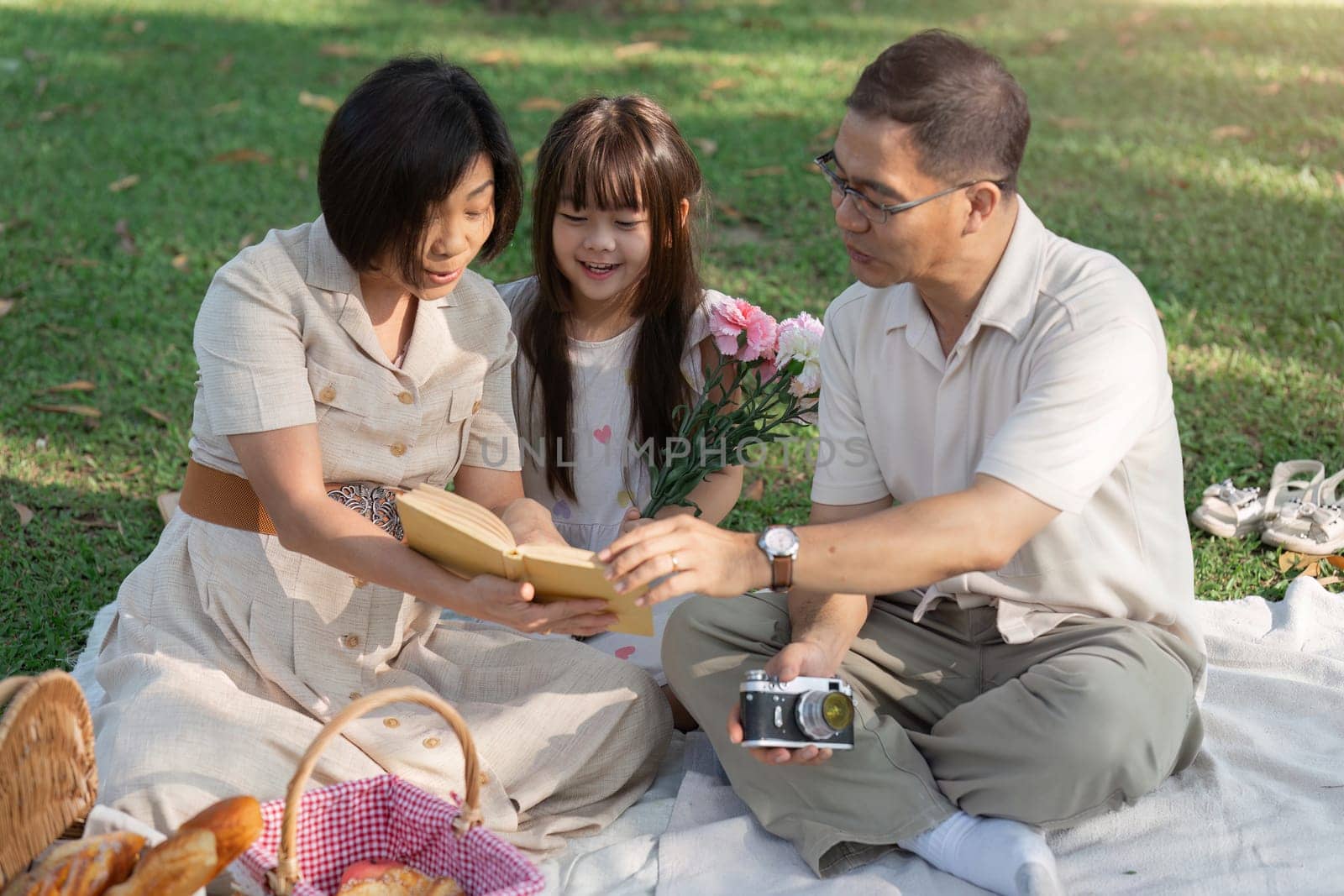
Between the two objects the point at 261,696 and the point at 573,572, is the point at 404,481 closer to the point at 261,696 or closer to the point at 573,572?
the point at 261,696

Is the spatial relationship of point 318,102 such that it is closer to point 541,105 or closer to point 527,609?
point 541,105

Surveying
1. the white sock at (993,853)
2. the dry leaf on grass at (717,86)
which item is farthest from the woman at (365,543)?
the dry leaf on grass at (717,86)

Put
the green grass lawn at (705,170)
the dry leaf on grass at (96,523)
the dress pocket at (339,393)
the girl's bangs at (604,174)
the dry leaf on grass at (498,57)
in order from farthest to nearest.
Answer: the dry leaf on grass at (498,57) → the green grass lawn at (705,170) → the dry leaf on grass at (96,523) → the girl's bangs at (604,174) → the dress pocket at (339,393)

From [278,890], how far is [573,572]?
0.83m

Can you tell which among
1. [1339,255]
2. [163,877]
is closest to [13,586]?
[163,877]

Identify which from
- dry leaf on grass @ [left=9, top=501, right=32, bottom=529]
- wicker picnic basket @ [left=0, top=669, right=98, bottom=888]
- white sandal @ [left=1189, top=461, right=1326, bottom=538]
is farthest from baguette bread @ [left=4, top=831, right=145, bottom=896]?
white sandal @ [left=1189, top=461, right=1326, bottom=538]

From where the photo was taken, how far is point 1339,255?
21.2 ft

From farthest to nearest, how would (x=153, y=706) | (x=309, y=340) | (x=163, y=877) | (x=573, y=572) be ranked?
1. (x=309, y=340)
2. (x=153, y=706)
3. (x=573, y=572)
4. (x=163, y=877)

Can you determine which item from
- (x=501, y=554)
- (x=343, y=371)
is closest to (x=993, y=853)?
(x=501, y=554)

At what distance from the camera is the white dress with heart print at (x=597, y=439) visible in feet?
13.4

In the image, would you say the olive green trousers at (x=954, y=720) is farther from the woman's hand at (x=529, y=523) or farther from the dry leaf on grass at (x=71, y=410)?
the dry leaf on grass at (x=71, y=410)

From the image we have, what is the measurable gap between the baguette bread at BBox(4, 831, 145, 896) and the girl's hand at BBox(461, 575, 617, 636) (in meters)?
0.84

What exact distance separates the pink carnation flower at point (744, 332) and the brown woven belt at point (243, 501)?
112cm

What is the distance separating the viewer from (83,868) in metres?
2.38
